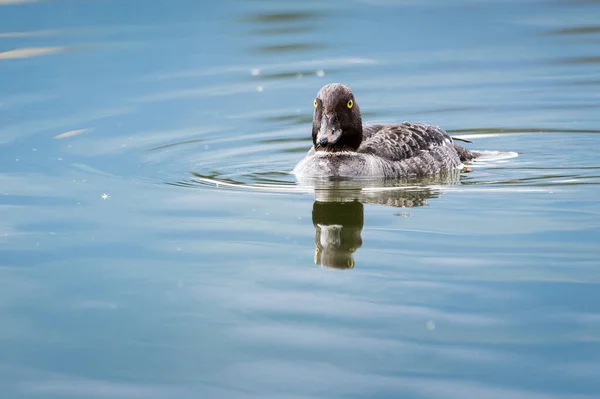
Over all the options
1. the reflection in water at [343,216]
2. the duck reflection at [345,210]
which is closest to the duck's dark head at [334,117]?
the duck reflection at [345,210]

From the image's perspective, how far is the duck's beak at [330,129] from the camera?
15109 millimetres

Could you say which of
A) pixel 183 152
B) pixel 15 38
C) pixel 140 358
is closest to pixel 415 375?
pixel 140 358

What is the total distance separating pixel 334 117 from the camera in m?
15.2

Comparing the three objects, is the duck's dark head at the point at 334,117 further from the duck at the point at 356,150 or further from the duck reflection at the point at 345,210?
the duck reflection at the point at 345,210

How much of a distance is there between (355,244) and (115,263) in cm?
228

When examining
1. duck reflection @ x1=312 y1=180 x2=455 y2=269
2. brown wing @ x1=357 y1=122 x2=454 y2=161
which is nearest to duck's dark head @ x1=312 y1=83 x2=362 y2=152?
brown wing @ x1=357 y1=122 x2=454 y2=161

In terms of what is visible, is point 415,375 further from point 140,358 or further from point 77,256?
point 77,256

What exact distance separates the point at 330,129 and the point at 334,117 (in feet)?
0.56

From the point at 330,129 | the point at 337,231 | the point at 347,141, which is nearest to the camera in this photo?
the point at 337,231

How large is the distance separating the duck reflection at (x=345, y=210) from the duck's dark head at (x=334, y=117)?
0.77 meters

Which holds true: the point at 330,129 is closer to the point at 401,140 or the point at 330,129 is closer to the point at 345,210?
the point at 401,140

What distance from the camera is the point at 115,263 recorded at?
11008 millimetres

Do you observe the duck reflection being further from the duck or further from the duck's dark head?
the duck's dark head

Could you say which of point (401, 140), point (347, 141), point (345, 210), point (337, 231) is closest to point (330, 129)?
point (347, 141)
